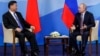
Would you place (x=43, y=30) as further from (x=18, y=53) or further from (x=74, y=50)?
(x=74, y=50)

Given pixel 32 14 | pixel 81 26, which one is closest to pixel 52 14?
pixel 32 14

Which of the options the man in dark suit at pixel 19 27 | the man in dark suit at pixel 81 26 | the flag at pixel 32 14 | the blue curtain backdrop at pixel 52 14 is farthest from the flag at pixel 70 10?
the blue curtain backdrop at pixel 52 14

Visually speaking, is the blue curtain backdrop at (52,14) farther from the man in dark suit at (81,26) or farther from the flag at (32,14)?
the man in dark suit at (81,26)

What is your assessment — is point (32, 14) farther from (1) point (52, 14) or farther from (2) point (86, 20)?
(2) point (86, 20)

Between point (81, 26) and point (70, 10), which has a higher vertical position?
point (70, 10)

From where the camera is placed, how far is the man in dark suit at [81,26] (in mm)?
6434

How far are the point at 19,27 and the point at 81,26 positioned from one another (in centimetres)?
139

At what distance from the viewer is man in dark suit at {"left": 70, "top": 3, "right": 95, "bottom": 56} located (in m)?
6.43

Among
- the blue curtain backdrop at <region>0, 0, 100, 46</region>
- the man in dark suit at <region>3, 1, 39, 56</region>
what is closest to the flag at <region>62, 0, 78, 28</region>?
the man in dark suit at <region>3, 1, 39, 56</region>

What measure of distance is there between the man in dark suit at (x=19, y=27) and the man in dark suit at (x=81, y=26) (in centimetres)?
84

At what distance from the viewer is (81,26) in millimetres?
6590

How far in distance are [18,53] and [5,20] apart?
116 centimetres

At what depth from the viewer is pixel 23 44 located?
629 cm

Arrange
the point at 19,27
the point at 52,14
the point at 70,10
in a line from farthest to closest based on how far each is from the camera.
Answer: the point at 52,14 < the point at 70,10 < the point at 19,27
